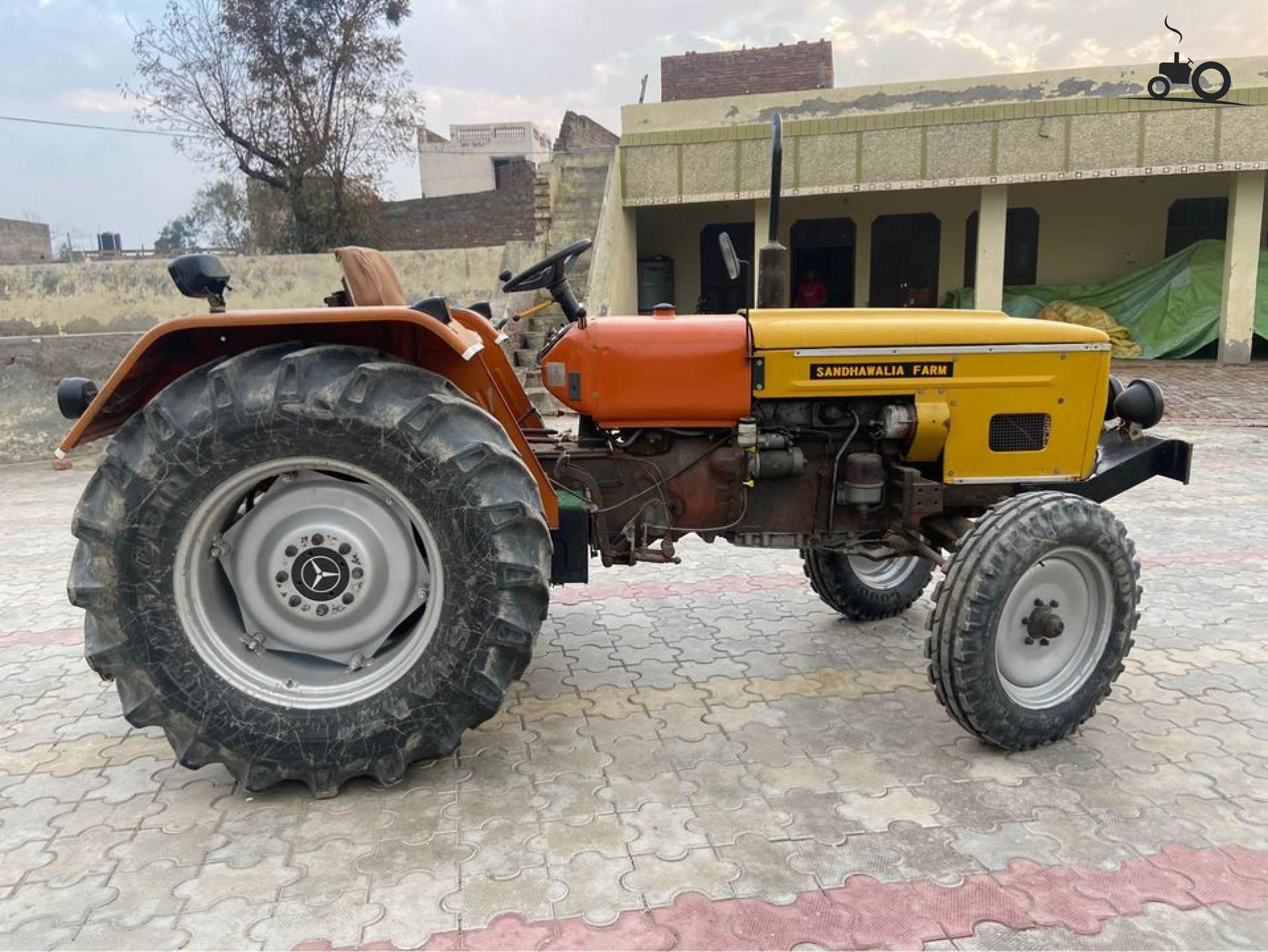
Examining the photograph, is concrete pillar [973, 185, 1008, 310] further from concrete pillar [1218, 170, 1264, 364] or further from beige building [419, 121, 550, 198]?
beige building [419, 121, 550, 198]

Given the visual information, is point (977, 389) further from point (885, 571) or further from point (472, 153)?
point (472, 153)

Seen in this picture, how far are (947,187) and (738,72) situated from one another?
11.9 meters

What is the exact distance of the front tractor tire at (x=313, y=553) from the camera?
2.52 metres

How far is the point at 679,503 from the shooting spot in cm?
328

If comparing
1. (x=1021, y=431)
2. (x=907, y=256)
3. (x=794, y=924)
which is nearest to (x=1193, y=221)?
(x=907, y=256)

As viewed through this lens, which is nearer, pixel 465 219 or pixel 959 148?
pixel 959 148

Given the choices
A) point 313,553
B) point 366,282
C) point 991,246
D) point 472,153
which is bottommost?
point 313,553

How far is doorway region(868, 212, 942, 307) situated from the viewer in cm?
1783

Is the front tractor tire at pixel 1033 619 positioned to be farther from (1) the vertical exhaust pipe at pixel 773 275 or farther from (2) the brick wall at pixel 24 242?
(2) the brick wall at pixel 24 242

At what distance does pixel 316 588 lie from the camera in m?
2.75

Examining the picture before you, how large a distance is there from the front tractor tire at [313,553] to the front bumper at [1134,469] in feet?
6.41

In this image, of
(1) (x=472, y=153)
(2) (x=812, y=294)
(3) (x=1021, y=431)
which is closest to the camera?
(3) (x=1021, y=431)

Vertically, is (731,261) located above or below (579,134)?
below

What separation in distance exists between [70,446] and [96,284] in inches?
494
